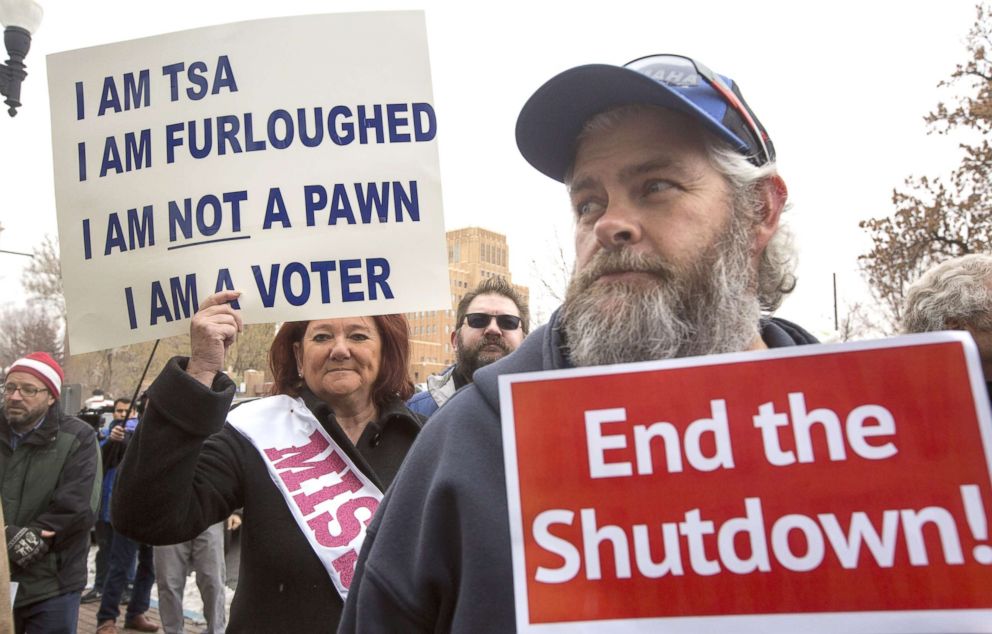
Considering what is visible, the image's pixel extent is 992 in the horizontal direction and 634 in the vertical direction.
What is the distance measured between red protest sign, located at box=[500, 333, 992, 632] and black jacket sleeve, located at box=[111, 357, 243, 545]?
4.66 ft

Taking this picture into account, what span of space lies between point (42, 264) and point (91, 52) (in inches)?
1826

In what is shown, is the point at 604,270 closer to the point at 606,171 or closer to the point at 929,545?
the point at 606,171

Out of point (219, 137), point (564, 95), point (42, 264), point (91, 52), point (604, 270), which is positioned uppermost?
point (42, 264)

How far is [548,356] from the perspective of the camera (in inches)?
53.0

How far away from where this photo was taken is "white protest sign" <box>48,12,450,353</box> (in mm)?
2613

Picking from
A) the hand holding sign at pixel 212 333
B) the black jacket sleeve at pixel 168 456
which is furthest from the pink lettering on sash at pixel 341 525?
the hand holding sign at pixel 212 333

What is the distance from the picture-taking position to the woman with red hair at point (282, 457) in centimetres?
217

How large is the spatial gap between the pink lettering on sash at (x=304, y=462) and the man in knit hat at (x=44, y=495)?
2600mm

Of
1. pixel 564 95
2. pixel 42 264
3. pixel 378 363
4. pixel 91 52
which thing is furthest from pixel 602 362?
pixel 42 264

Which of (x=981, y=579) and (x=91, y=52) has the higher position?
(x=91, y=52)

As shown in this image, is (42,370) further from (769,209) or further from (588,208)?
(769,209)

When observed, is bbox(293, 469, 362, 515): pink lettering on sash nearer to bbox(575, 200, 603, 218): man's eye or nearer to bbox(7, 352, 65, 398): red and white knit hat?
bbox(575, 200, 603, 218): man's eye

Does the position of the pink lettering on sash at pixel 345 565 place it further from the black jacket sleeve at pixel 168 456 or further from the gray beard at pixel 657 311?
the gray beard at pixel 657 311

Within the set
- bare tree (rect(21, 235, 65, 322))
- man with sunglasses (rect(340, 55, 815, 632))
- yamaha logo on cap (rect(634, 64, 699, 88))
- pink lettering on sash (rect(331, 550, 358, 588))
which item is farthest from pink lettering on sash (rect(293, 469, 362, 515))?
Answer: bare tree (rect(21, 235, 65, 322))
